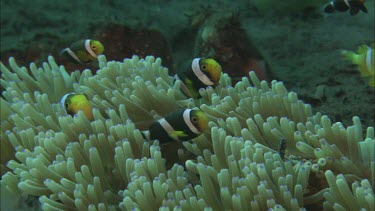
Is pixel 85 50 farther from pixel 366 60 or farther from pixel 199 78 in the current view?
pixel 366 60

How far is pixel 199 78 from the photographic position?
2559 millimetres

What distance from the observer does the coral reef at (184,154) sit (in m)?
1.74

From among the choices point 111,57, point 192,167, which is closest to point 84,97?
point 192,167

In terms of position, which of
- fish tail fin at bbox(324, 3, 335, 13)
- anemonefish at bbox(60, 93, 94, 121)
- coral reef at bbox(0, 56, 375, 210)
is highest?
anemonefish at bbox(60, 93, 94, 121)

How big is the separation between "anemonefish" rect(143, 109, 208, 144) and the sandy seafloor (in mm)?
1700

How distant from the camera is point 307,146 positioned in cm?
196

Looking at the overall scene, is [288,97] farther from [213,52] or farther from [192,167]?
[213,52]

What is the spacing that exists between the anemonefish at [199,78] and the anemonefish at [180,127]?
424mm

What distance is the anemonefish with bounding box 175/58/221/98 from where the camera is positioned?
101 inches

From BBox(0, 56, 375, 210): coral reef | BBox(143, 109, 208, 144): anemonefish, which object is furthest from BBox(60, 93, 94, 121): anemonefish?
BBox(143, 109, 208, 144): anemonefish

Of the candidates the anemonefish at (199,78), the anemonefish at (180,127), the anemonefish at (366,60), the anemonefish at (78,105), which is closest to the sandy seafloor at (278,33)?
the anemonefish at (366,60)

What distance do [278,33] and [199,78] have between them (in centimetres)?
458

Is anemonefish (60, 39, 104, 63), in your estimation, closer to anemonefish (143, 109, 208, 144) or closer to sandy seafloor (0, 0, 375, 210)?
sandy seafloor (0, 0, 375, 210)

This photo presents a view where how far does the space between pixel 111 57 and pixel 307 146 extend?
9.22 feet
